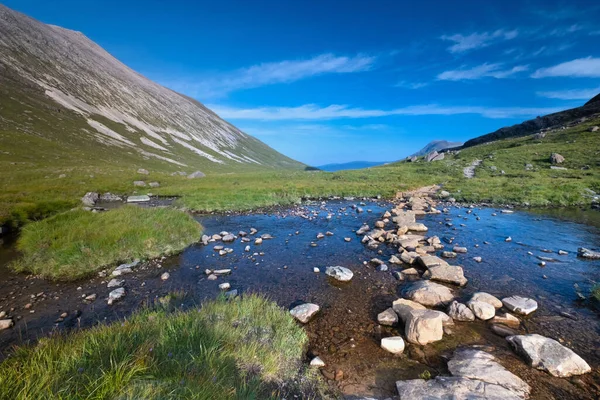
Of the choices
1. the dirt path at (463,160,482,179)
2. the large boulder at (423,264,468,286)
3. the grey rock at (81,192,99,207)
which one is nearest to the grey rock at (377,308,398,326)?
the large boulder at (423,264,468,286)

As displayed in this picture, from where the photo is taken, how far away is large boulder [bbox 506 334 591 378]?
5961mm

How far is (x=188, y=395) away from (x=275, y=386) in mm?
2031

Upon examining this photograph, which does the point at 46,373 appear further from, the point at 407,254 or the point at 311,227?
the point at 311,227

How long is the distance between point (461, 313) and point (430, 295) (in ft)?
3.74

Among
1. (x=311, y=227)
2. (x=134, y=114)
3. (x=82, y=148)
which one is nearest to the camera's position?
(x=311, y=227)

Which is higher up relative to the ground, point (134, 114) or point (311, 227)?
point (134, 114)

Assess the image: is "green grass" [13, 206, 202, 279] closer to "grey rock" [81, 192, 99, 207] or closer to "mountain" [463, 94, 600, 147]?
"grey rock" [81, 192, 99, 207]

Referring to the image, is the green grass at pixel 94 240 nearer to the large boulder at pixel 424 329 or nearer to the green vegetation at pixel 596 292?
the large boulder at pixel 424 329

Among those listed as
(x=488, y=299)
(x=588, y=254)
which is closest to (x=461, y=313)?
(x=488, y=299)

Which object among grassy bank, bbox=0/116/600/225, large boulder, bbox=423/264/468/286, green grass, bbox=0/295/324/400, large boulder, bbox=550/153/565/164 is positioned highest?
large boulder, bbox=550/153/565/164

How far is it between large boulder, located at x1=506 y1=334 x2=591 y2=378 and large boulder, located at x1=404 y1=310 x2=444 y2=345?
1840 millimetres

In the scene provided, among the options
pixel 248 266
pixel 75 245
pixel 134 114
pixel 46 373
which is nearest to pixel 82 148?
pixel 134 114

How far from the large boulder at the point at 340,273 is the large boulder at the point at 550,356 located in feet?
18.7

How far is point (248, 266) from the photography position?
1273 centimetres
